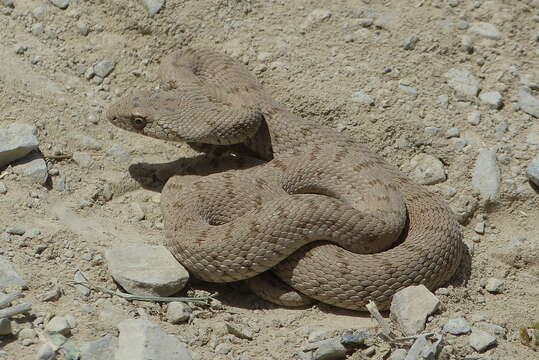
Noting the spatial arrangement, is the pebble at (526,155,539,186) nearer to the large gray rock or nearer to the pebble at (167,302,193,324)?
the pebble at (167,302,193,324)

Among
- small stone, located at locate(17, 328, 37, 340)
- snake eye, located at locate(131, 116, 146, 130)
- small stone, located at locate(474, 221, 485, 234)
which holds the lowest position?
small stone, located at locate(474, 221, 485, 234)

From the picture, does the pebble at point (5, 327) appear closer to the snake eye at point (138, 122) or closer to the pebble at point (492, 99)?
the snake eye at point (138, 122)

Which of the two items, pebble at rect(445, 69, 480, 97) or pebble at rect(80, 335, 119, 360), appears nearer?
pebble at rect(80, 335, 119, 360)

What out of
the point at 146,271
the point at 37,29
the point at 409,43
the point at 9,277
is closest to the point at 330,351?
the point at 146,271

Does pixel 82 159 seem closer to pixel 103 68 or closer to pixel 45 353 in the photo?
pixel 103 68

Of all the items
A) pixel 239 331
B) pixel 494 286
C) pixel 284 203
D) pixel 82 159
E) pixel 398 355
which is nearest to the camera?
pixel 398 355

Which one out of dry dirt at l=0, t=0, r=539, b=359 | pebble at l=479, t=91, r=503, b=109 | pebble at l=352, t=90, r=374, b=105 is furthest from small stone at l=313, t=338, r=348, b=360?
pebble at l=479, t=91, r=503, b=109

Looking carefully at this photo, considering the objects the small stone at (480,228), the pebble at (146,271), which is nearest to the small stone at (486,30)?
the small stone at (480,228)
